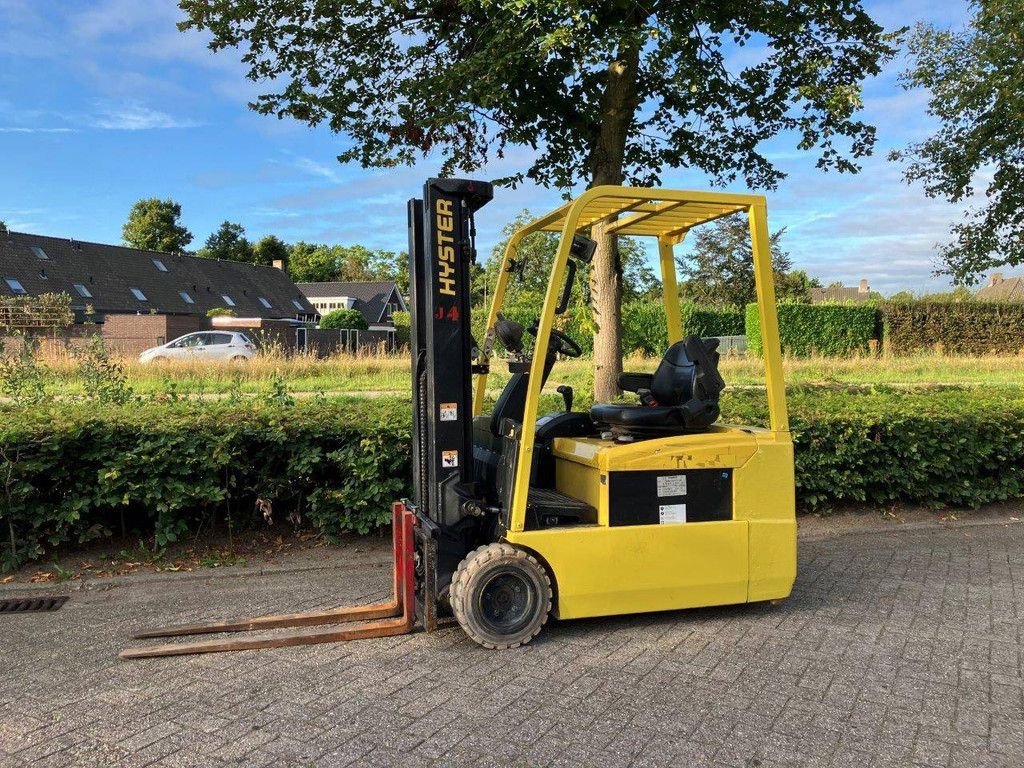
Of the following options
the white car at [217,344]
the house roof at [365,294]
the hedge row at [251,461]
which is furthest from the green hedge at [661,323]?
the house roof at [365,294]

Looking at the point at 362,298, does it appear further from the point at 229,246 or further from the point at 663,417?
the point at 663,417

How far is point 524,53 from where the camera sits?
6418 mm

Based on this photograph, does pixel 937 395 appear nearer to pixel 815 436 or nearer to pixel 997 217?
pixel 815 436

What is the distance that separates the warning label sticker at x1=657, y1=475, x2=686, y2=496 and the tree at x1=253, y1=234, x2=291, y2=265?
3247 inches

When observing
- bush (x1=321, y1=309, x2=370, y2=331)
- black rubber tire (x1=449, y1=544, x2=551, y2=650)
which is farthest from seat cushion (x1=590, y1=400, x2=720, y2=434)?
bush (x1=321, y1=309, x2=370, y2=331)

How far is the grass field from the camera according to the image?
14.0 meters

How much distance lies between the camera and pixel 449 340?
466 cm

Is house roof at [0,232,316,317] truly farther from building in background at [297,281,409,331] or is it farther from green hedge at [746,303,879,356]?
green hedge at [746,303,879,356]

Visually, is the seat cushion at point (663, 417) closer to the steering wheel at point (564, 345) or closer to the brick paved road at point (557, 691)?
the steering wheel at point (564, 345)

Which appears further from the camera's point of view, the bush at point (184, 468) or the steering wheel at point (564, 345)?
the bush at point (184, 468)

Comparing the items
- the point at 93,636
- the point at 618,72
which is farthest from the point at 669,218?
the point at 93,636

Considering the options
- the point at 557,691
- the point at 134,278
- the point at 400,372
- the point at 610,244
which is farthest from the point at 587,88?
the point at 134,278

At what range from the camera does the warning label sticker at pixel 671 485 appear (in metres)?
4.64

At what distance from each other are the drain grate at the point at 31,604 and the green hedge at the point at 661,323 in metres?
20.5
